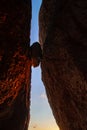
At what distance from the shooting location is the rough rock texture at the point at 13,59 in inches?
386

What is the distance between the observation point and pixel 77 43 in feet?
35.1

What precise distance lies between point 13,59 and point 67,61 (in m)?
2.41

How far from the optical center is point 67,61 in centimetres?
1099

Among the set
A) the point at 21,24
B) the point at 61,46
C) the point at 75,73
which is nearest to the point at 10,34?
the point at 21,24

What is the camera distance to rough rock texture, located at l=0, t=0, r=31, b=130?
981 cm

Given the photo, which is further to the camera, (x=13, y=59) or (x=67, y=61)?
(x=67, y=61)

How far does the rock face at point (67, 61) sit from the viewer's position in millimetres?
10562

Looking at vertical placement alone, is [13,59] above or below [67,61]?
above

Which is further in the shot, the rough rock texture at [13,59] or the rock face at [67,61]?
the rock face at [67,61]

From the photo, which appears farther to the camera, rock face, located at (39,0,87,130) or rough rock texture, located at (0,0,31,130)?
rock face, located at (39,0,87,130)

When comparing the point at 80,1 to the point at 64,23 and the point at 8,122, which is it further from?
the point at 8,122

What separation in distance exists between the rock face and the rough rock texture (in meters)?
1.38

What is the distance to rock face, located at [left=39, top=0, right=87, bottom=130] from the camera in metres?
10.6

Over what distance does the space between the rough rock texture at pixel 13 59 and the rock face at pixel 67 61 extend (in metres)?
1.38
